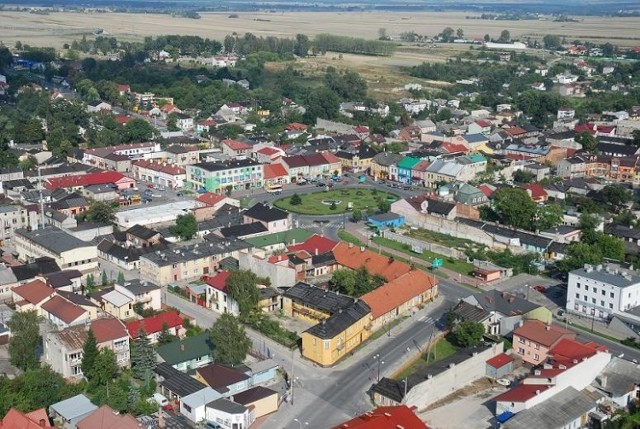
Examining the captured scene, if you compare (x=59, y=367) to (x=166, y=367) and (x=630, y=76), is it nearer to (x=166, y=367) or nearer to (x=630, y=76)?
(x=166, y=367)

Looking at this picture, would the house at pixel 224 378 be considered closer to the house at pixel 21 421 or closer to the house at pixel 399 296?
the house at pixel 21 421

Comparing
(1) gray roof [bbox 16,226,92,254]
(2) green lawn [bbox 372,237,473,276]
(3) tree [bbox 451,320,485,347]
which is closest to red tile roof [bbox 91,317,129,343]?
(1) gray roof [bbox 16,226,92,254]

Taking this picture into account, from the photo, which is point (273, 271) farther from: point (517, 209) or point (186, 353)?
point (517, 209)


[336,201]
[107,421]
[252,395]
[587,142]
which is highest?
[587,142]

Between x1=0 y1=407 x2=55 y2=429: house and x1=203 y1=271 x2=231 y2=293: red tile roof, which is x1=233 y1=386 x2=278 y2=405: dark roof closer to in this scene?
x1=0 y1=407 x2=55 y2=429: house

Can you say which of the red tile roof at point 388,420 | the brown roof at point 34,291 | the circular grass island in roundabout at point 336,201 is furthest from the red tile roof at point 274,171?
the red tile roof at point 388,420

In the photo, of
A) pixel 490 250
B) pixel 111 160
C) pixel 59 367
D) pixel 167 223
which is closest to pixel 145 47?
pixel 111 160

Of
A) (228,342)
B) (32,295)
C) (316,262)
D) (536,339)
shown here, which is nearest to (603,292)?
(536,339)
